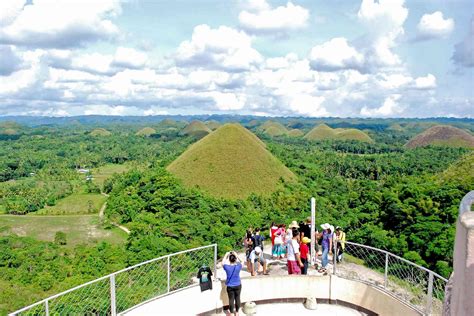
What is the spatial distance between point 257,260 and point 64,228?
3461cm

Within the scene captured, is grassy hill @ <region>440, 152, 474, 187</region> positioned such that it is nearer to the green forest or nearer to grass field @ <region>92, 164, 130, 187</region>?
the green forest

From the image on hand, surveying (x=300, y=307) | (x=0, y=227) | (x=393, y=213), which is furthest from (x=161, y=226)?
(x=300, y=307)

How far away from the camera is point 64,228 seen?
37.5 metres

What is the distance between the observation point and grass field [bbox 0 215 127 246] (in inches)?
1326

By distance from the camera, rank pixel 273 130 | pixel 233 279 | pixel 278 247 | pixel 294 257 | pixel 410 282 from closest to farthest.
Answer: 1. pixel 233 279
2. pixel 410 282
3. pixel 294 257
4. pixel 278 247
5. pixel 273 130

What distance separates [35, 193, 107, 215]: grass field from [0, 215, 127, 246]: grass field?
183cm

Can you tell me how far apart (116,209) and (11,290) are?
1990 centimetres

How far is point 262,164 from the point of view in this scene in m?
46.3

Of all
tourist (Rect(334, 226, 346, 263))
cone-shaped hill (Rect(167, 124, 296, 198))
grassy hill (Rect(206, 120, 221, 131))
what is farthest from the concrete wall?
grassy hill (Rect(206, 120, 221, 131))

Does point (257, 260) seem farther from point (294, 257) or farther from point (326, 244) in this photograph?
point (326, 244)

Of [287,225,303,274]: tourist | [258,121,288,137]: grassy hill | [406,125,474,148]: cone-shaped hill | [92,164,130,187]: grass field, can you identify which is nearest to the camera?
[287,225,303,274]: tourist

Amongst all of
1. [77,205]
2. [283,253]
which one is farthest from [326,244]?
[77,205]

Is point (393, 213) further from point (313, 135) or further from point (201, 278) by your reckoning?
point (313, 135)

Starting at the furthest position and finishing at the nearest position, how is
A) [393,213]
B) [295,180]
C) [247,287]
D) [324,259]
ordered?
[295,180] → [393,213] → [324,259] → [247,287]
